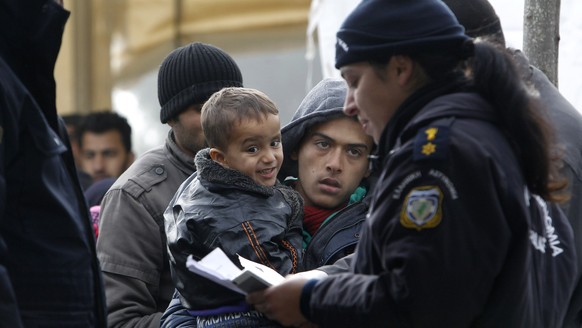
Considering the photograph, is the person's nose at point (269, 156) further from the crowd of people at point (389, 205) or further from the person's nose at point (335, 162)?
the person's nose at point (335, 162)

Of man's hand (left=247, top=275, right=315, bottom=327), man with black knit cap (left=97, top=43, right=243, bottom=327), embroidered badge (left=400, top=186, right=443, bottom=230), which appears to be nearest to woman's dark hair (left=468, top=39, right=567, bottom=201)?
embroidered badge (left=400, top=186, right=443, bottom=230)

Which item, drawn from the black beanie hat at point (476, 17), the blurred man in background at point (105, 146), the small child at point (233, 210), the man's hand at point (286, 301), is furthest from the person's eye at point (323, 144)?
the blurred man in background at point (105, 146)

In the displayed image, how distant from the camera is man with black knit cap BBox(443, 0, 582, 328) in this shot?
3.31 meters

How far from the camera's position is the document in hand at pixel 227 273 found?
2.82 m

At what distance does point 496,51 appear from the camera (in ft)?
9.13

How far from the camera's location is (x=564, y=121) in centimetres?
342

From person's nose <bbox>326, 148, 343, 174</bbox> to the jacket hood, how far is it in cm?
14

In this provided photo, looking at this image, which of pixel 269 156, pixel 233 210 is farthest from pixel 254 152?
pixel 233 210

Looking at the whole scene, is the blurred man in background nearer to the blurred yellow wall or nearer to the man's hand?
the blurred yellow wall

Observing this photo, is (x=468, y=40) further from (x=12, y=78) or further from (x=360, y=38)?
(x=12, y=78)

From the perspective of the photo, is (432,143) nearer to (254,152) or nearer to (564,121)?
(564,121)

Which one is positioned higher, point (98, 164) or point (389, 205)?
point (389, 205)

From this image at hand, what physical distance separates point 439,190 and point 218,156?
1.25 m

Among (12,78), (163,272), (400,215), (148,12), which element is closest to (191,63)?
(163,272)
